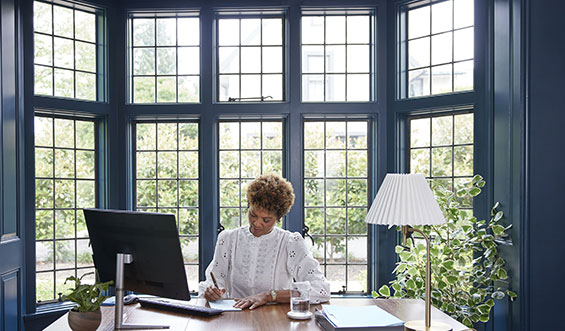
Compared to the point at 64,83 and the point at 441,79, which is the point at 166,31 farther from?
the point at 441,79

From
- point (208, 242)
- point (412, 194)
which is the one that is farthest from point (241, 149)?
point (412, 194)

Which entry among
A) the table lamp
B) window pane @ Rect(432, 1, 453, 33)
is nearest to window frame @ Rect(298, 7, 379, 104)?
window pane @ Rect(432, 1, 453, 33)

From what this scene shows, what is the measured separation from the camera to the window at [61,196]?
3922 mm

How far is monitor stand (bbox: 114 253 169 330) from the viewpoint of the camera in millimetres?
2068

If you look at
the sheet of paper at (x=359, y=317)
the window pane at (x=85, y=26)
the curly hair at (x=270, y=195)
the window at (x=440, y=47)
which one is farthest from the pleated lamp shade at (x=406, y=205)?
the window pane at (x=85, y=26)

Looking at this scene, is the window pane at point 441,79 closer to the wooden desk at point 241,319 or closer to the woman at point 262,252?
the woman at point 262,252

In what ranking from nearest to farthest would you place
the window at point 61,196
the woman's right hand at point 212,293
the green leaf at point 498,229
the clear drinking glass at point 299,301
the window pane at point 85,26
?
the clear drinking glass at point 299,301 → the woman's right hand at point 212,293 → the green leaf at point 498,229 → the window at point 61,196 → the window pane at point 85,26

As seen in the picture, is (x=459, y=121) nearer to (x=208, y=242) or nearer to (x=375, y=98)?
(x=375, y=98)

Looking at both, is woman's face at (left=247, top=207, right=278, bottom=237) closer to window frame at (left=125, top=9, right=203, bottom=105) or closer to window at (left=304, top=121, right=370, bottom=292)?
window at (left=304, top=121, right=370, bottom=292)

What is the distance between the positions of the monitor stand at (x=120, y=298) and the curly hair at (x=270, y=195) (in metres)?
0.91

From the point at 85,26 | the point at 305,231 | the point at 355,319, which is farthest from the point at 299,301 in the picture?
the point at 85,26

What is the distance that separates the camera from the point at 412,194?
2016 millimetres

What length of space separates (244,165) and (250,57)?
0.92 m

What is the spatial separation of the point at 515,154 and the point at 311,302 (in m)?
1.62
